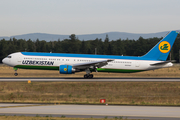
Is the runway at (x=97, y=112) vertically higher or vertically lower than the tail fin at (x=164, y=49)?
lower

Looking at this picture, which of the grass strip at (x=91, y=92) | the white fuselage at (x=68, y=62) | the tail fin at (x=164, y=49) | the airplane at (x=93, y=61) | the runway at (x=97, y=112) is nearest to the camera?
the runway at (x=97, y=112)

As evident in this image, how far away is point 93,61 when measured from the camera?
47.3 metres

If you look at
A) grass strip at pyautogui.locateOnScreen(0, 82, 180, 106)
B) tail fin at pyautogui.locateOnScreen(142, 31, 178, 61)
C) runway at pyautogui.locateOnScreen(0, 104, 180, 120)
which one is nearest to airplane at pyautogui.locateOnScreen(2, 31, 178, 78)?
tail fin at pyautogui.locateOnScreen(142, 31, 178, 61)

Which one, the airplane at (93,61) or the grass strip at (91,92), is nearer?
the grass strip at (91,92)

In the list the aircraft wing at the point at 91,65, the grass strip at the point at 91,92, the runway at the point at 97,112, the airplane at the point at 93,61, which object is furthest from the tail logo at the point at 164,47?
the runway at the point at 97,112

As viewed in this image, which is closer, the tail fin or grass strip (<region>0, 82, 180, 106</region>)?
grass strip (<region>0, 82, 180, 106</region>)

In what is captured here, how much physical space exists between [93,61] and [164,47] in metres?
13.3

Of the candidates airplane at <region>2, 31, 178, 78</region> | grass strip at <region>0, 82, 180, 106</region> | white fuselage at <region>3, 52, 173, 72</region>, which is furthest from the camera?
white fuselage at <region>3, 52, 173, 72</region>

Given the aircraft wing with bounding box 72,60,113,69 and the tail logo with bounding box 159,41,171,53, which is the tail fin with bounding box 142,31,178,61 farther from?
the aircraft wing with bounding box 72,60,113,69

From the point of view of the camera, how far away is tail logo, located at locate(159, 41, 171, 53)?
4869 cm

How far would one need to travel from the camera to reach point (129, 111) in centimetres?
2083

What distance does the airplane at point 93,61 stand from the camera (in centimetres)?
4625

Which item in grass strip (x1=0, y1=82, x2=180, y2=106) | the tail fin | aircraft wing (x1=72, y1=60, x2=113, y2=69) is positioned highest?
the tail fin

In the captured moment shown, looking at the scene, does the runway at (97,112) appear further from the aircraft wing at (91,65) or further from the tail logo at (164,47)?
the tail logo at (164,47)
